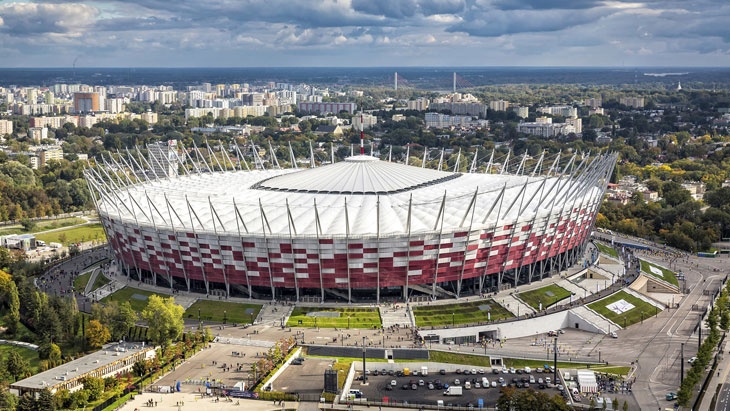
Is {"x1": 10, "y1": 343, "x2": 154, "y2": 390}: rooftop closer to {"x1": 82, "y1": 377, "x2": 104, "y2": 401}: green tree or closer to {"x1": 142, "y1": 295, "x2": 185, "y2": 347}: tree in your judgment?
{"x1": 142, "y1": 295, "x2": 185, "y2": 347}: tree

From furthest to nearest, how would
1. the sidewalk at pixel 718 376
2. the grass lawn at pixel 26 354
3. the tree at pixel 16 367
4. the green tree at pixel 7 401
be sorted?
the grass lawn at pixel 26 354 → the tree at pixel 16 367 → the sidewalk at pixel 718 376 → the green tree at pixel 7 401

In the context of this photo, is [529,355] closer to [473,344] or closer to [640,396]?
[473,344]

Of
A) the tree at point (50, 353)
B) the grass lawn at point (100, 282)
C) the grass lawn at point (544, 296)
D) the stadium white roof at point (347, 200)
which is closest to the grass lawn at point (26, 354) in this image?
the tree at point (50, 353)

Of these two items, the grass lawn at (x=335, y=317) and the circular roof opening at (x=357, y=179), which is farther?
the circular roof opening at (x=357, y=179)

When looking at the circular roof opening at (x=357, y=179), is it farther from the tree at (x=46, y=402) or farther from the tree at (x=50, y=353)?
the tree at (x=46, y=402)

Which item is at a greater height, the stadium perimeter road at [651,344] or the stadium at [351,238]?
the stadium at [351,238]

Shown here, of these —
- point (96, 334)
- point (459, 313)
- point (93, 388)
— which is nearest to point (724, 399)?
point (459, 313)
